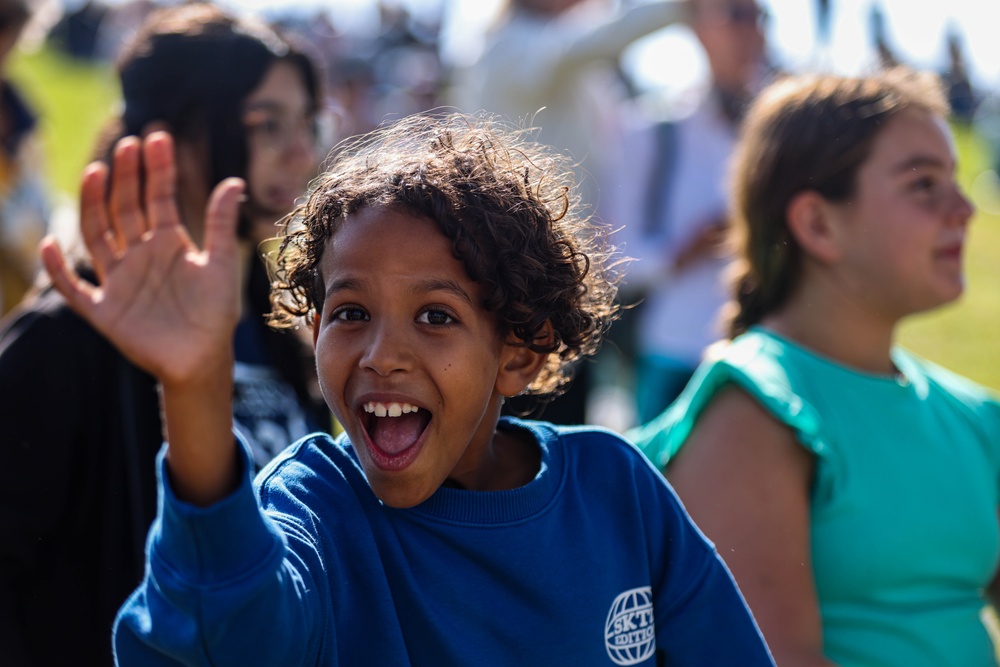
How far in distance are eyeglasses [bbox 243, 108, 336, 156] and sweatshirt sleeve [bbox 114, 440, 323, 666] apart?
1.90 meters

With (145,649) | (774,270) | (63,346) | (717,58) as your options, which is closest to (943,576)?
(774,270)

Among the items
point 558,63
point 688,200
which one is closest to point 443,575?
→ point 558,63

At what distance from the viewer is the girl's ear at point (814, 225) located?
2.80m

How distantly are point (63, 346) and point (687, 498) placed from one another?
4.47ft

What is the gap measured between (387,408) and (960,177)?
2.03 metres

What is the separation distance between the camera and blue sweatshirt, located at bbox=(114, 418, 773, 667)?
4.21ft

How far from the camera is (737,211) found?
3.07m

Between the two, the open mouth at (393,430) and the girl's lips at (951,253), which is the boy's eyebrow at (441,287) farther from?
the girl's lips at (951,253)

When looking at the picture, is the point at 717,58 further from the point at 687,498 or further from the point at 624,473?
the point at 624,473

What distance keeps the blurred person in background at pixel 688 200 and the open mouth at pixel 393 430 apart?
2.94m

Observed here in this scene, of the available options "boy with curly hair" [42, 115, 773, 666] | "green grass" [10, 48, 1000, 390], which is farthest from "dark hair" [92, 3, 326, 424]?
"boy with curly hair" [42, 115, 773, 666]

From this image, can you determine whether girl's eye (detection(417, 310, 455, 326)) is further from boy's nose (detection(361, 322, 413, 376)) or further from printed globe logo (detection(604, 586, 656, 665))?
printed globe logo (detection(604, 586, 656, 665))

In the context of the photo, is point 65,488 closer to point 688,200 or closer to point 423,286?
point 423,286

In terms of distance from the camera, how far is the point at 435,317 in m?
1.74
